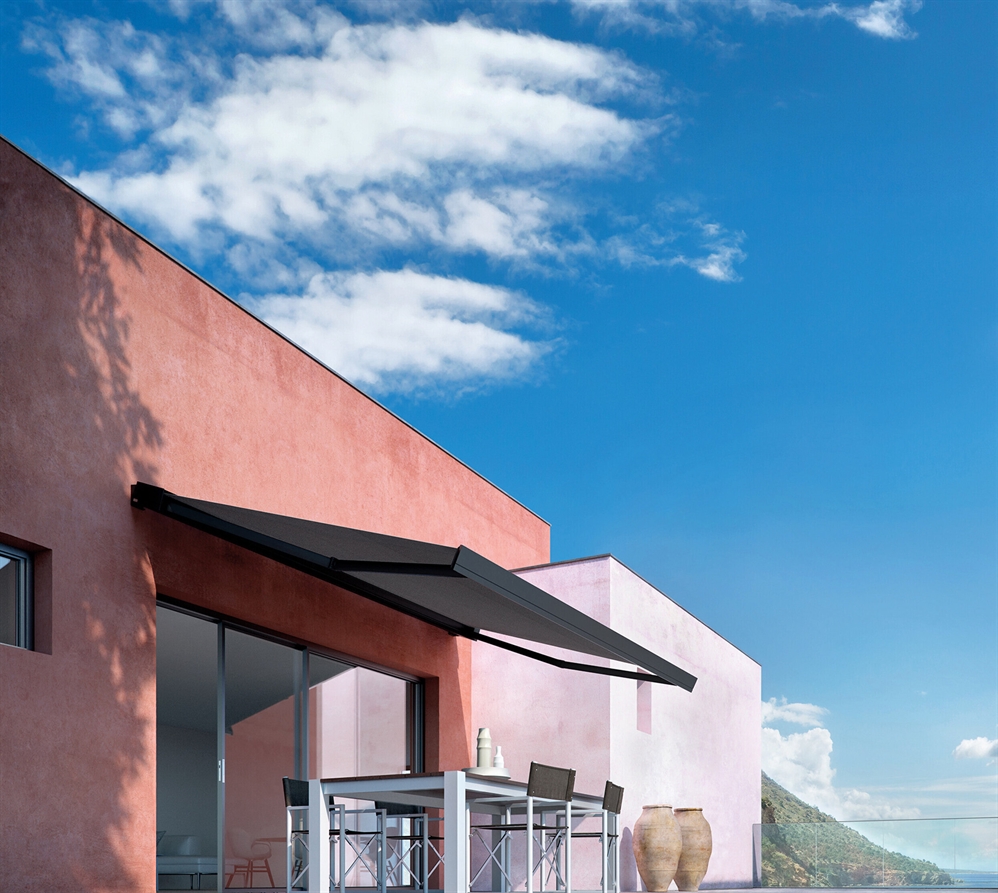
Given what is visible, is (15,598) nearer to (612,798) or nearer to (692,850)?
(612,798)

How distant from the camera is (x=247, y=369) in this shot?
404 inches

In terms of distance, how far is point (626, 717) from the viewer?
12664 millimetres

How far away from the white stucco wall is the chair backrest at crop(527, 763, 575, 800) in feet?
12.7

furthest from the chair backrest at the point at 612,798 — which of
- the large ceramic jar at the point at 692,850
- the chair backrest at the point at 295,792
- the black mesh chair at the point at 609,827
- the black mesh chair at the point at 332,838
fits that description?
the large ceramic jar at the point at 692,850

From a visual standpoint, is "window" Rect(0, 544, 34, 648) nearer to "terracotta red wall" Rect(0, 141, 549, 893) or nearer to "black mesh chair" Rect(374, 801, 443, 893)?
"terracotta red wall" Rect(0, 141, 549, 893)

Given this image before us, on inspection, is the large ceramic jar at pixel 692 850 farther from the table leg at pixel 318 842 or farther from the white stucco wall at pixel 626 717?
the table leg at pixel 318 842

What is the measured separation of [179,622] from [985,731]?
64.6 meters

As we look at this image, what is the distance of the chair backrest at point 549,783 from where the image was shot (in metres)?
7.90

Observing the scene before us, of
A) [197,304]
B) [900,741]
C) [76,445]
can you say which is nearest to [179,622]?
[76,445]

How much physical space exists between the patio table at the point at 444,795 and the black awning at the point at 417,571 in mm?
1294

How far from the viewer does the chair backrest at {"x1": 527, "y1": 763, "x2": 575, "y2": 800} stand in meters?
7.90

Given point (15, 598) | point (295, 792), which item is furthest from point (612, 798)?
point (15, 598)

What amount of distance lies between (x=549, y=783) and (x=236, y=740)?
9.97 ft

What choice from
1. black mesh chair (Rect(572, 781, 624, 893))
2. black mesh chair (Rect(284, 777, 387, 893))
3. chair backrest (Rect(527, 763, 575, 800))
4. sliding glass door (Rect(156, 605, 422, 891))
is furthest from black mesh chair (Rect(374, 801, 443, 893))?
chair backrest (Rect(527, 763, 575, 800))
